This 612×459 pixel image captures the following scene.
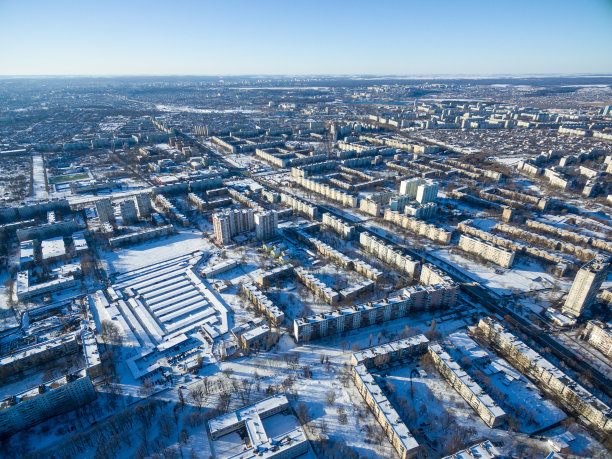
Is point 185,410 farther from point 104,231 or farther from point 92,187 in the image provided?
point 92,187

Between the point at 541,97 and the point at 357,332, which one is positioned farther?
the point at 541,97

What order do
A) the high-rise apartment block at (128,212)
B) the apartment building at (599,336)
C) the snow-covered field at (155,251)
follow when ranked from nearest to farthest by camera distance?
the apartment building at (599,336), the snow-covered field at (155,251), the high-rise apartment block at (128,212)

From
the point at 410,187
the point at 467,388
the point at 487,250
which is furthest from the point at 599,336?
the point at 410,187

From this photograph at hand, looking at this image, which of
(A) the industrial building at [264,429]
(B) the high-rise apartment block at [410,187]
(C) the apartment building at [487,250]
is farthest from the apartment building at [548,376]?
(B) the high-rise apartment block at [410,187]

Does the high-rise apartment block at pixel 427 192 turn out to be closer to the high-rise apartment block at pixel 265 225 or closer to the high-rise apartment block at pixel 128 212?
the high-rise apartment block at pixel 265 225

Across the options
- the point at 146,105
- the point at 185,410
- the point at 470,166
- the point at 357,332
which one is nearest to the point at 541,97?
the point at 470,166

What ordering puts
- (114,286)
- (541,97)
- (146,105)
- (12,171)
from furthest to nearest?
(541,97)
(146,105)
(12,171)
(114,286)

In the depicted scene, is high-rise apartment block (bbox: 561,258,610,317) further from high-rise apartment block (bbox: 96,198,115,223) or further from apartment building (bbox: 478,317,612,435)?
high-rise apartment block (bbox: 96,198,115,223)
